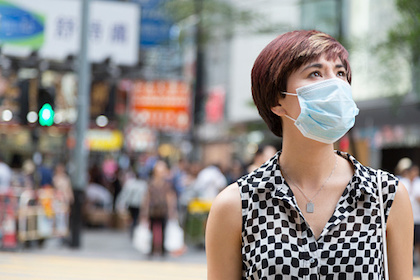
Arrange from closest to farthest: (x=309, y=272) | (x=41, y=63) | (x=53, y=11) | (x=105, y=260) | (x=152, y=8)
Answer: (x=309, y=272), (x=105, y=260), (x=41, y=63), (x=53, y=11), (x=152, y=8)

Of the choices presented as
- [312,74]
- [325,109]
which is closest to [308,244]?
[325,109]

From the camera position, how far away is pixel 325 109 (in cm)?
232

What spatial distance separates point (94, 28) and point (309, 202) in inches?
639

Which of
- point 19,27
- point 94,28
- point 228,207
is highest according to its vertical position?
point 94,28

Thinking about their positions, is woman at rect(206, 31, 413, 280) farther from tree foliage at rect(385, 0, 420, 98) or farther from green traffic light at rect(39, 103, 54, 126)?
green traffic light at rect(39, 103, 54, 126)

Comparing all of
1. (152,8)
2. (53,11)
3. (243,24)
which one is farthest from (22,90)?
(243,24)

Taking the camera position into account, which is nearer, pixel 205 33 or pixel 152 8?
pixel 152 8

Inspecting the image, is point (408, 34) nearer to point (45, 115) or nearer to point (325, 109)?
point (45, 115)

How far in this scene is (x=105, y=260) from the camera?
13695 millimetres

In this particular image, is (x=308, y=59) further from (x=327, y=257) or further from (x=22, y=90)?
(x=22, y=90)

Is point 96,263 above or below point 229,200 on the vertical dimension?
below

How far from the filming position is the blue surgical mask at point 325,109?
230 cm

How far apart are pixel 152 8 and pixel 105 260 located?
25.1 ft

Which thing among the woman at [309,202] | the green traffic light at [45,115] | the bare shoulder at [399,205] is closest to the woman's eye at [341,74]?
the woman at [309,202]
